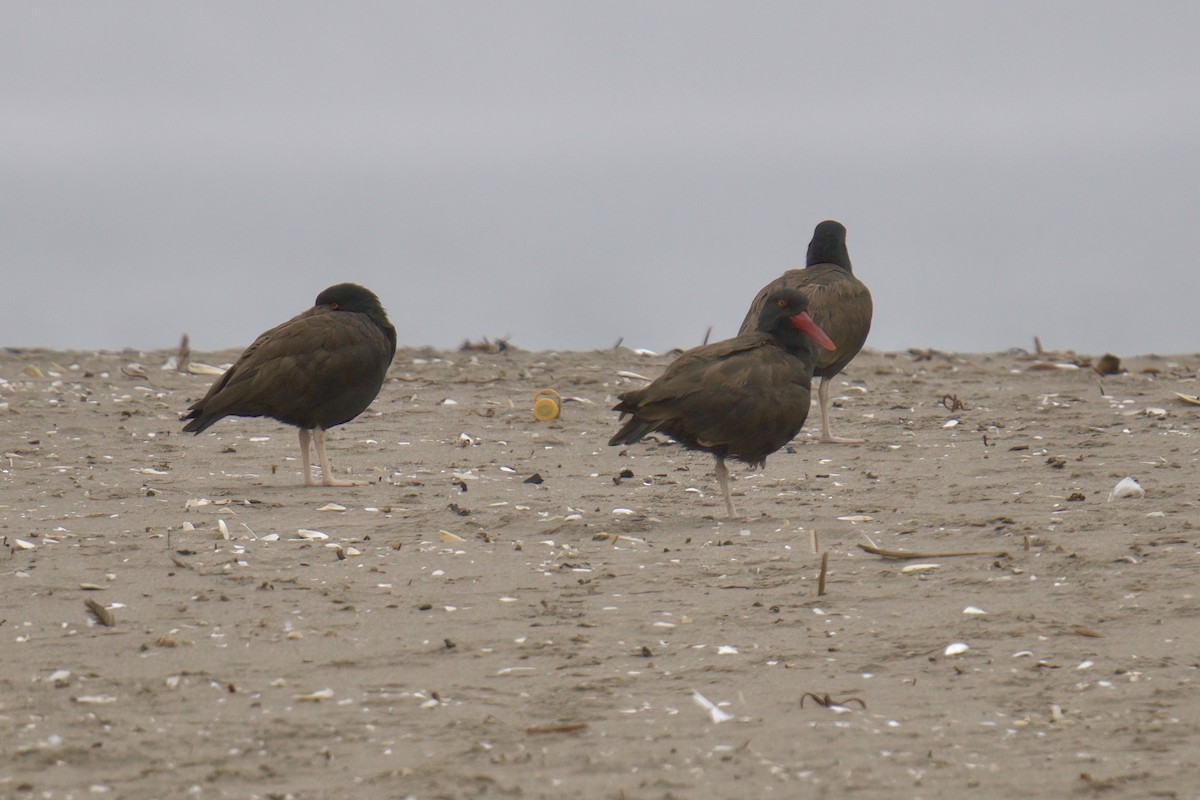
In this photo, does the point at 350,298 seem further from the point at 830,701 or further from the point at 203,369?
the point at 830,701

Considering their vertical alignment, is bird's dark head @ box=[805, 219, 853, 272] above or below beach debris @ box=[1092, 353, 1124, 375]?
above

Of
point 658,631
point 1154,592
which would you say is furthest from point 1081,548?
point 658,631

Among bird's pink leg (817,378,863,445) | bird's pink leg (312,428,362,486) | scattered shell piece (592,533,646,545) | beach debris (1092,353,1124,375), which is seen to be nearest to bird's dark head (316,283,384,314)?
bird's pink leg (312,428,362,486)

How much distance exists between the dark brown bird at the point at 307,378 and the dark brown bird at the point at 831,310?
2891 mm

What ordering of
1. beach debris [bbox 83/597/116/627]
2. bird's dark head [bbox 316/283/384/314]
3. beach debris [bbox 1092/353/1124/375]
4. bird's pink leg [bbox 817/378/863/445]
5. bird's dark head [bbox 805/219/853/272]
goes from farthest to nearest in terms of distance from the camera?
1. beach debris [bbox 1092/353/1124/375]
2. bird's dark head [bbox 805/219/853/272]
3. bird's pink leg [bbox 817/378/863/445]
4. bird's dark head [bbox 316/283/384/314]
5. beach debris [bbox 83/597/116/627]

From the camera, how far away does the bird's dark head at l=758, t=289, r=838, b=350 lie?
962 centimetres

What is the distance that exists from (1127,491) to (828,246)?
5.30 meters

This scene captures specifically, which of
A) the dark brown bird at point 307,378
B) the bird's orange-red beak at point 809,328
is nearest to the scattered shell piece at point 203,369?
the dark brown bird at point 307,378

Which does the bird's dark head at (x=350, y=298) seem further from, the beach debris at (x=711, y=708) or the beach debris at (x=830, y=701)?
the beach debris at (x=830, y=701)

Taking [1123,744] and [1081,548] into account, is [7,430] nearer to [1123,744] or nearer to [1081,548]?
[1081,548]

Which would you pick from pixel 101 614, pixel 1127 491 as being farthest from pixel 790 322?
pixel 101 614

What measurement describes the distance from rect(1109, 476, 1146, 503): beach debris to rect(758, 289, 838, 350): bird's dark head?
6.37ft

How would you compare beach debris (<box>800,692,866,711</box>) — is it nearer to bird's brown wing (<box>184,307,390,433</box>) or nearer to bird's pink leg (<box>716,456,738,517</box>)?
bird's pink leg (<box>716,456,738,517</box>)

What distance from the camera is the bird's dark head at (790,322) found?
9625 millimetres
